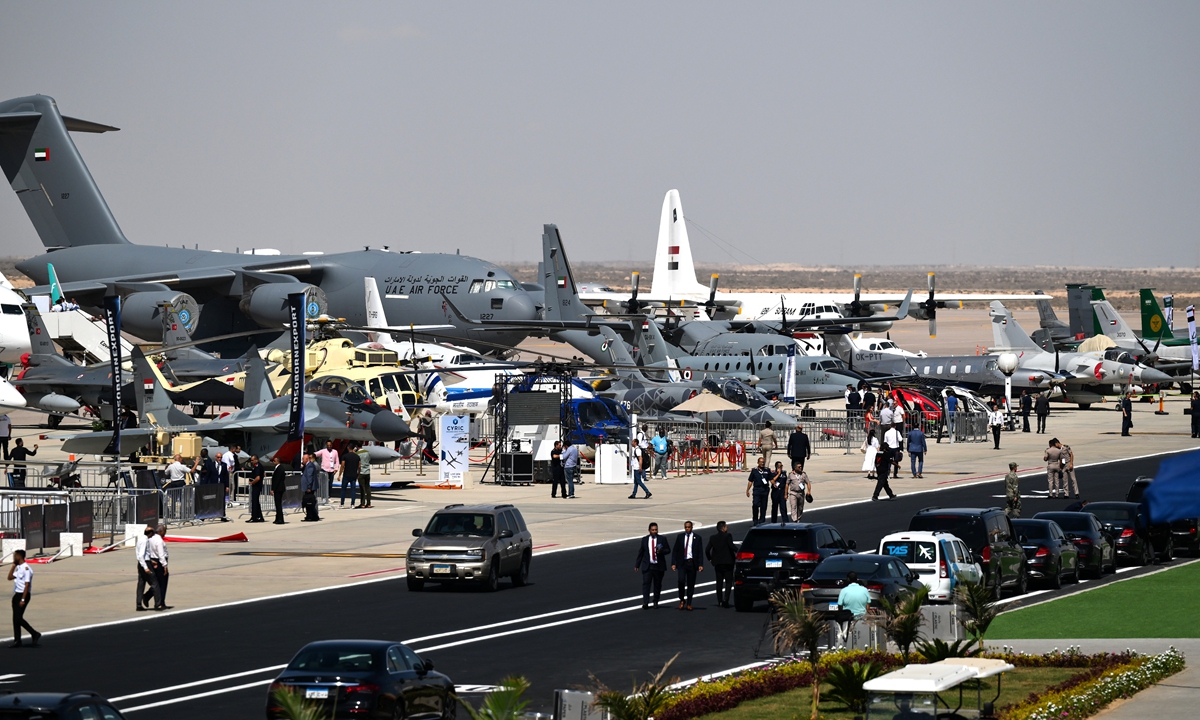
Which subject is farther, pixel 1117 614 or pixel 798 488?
pixel 798 488

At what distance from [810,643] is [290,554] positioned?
51.4ft

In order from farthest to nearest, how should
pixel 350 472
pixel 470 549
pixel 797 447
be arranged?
pixel 797 447 → pixel 350 472 → pixel 470 549

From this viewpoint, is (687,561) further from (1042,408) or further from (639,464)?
(1042,408)

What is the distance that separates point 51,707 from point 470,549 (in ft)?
42.1

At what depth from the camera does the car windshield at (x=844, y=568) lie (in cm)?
1897

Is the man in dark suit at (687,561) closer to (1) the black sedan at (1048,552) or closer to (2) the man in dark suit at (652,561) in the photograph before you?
(2) the man in dark suit at (652,561)

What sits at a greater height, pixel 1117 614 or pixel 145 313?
pixel 145 313

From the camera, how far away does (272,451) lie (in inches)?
1446

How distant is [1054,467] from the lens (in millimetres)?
35062

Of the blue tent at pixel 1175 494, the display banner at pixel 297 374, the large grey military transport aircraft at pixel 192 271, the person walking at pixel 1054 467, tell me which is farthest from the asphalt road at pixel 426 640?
the large grey military transport aircraft at pixel 192 271

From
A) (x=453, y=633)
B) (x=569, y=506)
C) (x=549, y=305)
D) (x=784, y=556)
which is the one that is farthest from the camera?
(x=549, y=305)

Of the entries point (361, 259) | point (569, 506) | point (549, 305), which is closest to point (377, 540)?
point (569, 506)

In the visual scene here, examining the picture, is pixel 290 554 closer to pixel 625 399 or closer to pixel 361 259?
pixel 625 399

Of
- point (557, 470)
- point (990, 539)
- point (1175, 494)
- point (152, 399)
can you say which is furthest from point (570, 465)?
point (1175, 494)
